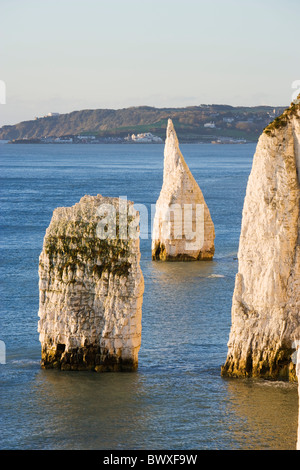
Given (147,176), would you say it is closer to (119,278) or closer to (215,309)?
(215,309)

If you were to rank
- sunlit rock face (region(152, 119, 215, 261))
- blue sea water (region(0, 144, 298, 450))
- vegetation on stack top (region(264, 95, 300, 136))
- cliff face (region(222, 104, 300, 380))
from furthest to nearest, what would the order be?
sunlit rock face (region(152, 119, 215, 261)) < vegetation on stack top (region(264, 95, 300, 136)) < cliff face (region(222, 104, 300, 380)) < blue sea water (region(0, 144, 298, 450))

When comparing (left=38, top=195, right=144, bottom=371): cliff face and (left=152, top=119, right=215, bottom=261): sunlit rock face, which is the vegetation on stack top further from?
(left=152, top=119, right=215, bottom=261): sunlit rock face

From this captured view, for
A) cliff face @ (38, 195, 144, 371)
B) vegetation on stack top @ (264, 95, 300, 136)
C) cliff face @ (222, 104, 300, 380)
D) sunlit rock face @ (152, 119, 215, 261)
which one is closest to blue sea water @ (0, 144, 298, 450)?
cliff face @ (38, 195, 144, 371)

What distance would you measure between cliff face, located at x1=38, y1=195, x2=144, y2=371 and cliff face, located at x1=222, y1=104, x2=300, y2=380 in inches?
151

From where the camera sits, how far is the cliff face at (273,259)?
104ft

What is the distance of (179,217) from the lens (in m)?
58.0

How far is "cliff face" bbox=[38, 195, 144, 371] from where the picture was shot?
108 feet

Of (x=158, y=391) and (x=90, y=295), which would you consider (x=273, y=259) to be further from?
(x=90, y=295)

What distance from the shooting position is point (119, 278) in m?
32.8

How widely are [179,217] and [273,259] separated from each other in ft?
86.4

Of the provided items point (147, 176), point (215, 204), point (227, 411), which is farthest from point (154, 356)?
point (147, 176)

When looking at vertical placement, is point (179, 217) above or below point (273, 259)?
below

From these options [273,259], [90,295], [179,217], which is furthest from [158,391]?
[179,217]
